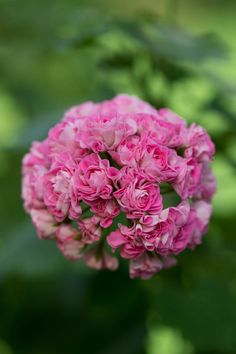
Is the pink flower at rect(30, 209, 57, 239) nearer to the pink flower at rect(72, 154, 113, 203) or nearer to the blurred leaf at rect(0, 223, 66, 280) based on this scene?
the pink flower at rect(72, 154, 113, 203)

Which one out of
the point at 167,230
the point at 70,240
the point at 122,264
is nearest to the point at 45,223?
the point at 70,240

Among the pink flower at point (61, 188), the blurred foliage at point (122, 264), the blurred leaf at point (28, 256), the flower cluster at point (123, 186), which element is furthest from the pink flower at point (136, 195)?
the blurred leaf at point (28, 256)

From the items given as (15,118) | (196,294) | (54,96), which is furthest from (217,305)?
(15,118)

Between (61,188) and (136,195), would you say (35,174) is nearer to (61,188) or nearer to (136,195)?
(61,188)

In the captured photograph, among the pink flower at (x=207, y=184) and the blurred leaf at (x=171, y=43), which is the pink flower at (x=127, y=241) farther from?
the blurred leaf at (x=171, y=43)

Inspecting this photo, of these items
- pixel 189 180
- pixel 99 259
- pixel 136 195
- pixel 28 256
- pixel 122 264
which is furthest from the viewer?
pixel 28 256

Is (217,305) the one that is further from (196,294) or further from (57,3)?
(57,3)
